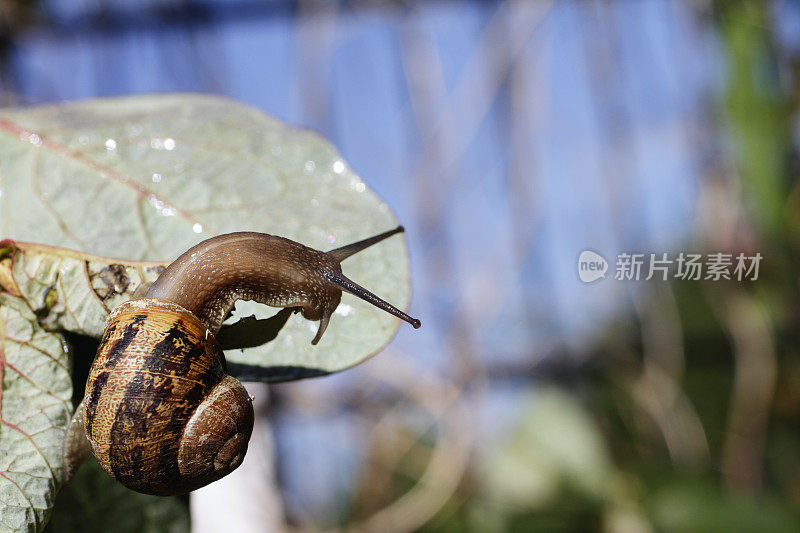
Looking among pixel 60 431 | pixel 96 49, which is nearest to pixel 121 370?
pixel 60 431

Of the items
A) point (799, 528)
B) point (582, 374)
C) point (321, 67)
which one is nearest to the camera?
point (799, 528)

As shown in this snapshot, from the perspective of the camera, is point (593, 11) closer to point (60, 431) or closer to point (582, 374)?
point (582, 374)

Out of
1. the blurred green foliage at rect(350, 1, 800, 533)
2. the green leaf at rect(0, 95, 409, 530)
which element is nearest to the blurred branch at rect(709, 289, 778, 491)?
the blurred green foliage at rect(350, 1, 800, 533)

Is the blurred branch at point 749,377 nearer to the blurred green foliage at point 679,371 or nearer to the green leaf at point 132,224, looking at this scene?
the blurred green foliage at point 679,371

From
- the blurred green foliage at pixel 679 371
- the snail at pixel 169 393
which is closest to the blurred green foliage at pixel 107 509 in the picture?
the snail at pixel 169 393

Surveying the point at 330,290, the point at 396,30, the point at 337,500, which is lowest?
the point at 337,500

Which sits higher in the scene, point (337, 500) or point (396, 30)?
point (396, 30)

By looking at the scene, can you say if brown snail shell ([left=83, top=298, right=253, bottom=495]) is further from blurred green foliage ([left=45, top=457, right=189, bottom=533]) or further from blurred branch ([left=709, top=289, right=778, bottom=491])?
blurred branch ([left=709, top=289, right=778, bottom=491])
